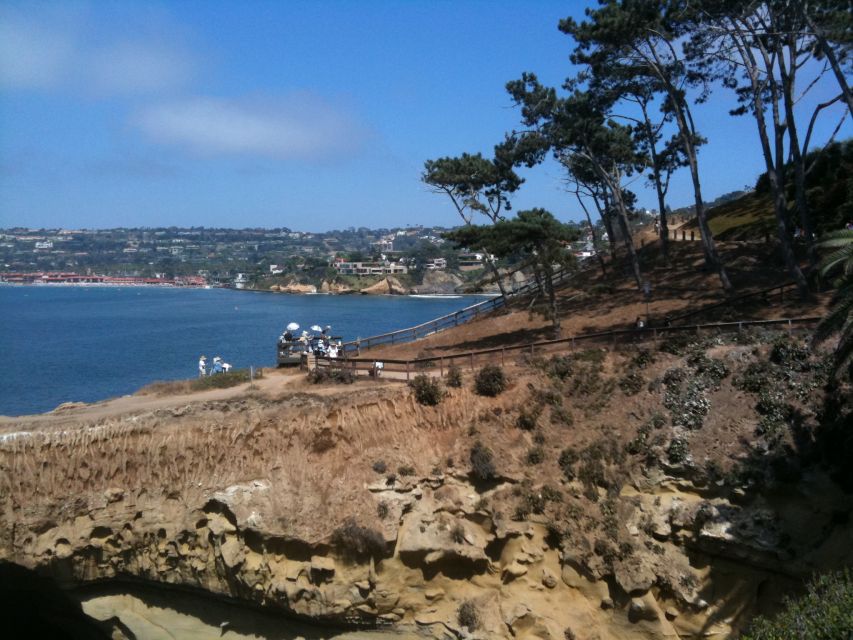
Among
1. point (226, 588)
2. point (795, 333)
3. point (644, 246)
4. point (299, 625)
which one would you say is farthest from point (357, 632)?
point (644, 246)

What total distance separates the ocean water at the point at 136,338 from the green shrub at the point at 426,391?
96.8ft

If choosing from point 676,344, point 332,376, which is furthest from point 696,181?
point 332,376

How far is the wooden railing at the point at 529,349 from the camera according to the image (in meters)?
26.8

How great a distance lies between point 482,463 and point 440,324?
20.9 metres

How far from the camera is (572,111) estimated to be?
37375 mm

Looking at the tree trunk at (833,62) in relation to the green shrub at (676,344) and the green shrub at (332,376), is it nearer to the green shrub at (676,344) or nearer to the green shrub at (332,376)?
the green shrub at (676,344)

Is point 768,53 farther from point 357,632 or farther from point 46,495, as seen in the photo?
point 46,495

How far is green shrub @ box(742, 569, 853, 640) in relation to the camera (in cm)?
1189

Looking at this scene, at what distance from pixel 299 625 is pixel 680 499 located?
12461 mm

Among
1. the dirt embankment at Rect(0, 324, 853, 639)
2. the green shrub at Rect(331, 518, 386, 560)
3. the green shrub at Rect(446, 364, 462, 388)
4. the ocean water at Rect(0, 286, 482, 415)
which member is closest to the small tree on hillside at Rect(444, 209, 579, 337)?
the green shrub at Rect(446, 364, 462, 388)

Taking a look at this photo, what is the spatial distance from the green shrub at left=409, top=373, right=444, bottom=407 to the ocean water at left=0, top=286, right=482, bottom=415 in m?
29.5

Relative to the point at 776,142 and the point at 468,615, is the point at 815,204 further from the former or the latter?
the point at 468,615

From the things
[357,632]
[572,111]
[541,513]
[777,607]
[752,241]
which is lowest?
[357,632]

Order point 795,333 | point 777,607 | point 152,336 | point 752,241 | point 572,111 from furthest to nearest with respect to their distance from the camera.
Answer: point 152,336
point 752,241
point 572,111
point 795,333
point 777,607
